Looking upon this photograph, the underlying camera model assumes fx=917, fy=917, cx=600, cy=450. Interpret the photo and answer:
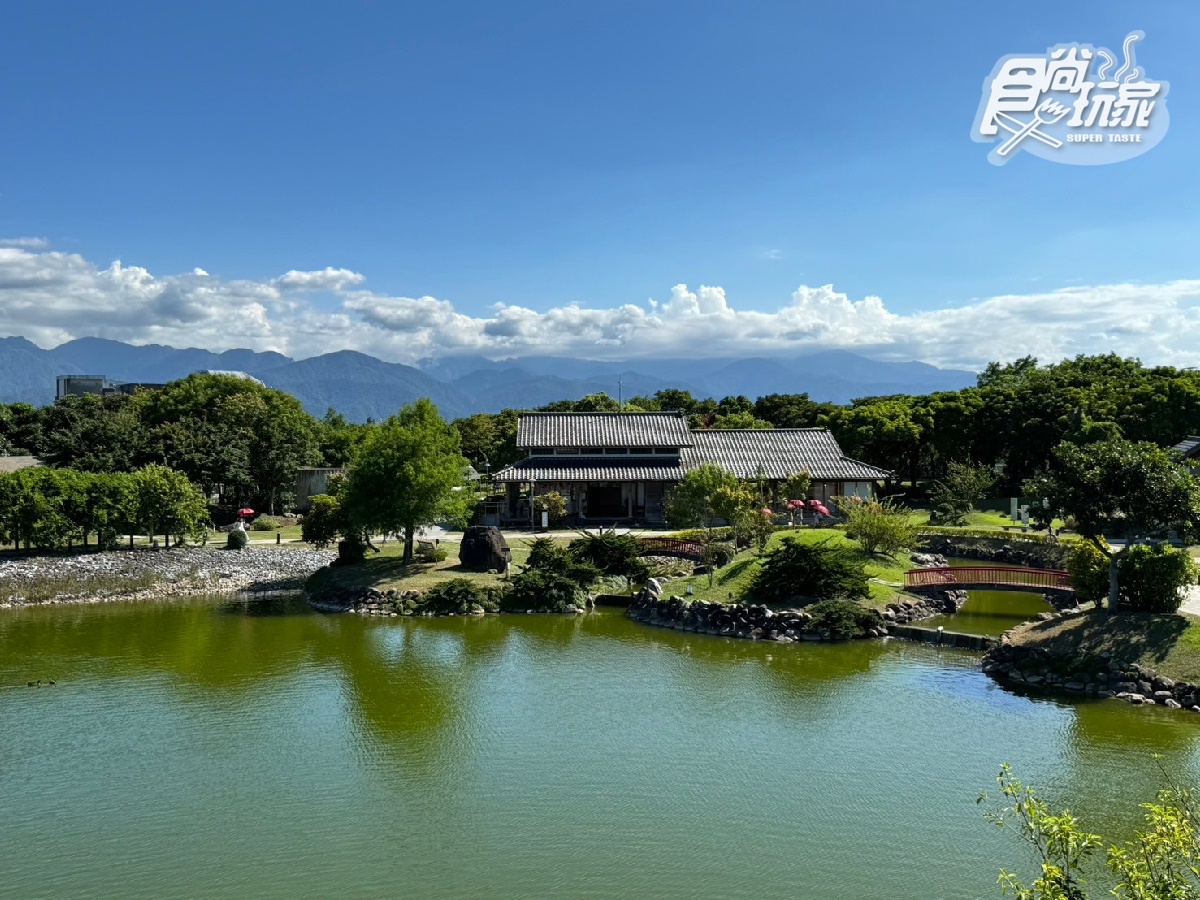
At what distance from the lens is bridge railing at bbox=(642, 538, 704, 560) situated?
111 feet

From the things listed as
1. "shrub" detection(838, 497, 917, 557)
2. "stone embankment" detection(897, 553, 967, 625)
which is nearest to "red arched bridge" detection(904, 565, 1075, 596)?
"stone embankment" detection(897, 553, 967, 625)

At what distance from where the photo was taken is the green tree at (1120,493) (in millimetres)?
19344

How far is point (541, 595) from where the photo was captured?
28.2m

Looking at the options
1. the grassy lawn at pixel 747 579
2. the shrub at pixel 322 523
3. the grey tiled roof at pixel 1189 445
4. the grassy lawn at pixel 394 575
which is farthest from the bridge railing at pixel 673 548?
the grey tiled roof at pixel 1189 445

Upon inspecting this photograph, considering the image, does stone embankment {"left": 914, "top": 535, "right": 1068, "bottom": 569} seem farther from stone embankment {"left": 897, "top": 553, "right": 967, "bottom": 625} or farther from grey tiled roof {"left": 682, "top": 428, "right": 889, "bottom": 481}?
grey tiled roof {"left": 682, "top": 428, "right": 889, "bottom": 481}

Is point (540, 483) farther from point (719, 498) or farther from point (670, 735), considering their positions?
point (670, 735)

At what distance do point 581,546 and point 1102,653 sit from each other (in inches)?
652

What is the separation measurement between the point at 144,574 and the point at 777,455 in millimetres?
29102

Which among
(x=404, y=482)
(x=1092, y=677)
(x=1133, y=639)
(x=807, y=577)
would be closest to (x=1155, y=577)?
(x=1133, y=639)

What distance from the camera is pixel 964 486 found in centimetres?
4266

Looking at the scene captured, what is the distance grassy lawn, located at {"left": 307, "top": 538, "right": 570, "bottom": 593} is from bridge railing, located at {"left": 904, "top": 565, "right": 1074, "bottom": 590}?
13024 mm

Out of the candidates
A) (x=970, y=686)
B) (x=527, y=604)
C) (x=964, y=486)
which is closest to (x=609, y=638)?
(x=527, y=604)

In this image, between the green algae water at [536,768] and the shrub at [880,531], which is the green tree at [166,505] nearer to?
the green algae water at [536,768]

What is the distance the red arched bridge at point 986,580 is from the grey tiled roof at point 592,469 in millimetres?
17156
